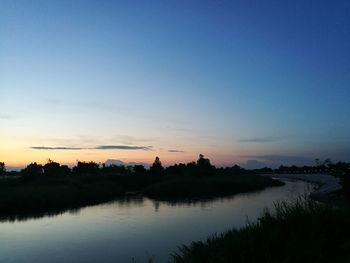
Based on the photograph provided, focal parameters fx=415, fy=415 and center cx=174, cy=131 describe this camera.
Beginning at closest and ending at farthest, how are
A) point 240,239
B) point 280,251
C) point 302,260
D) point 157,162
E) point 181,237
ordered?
point 302,260 < point 280,251 < point 240,239 < point 181,237 < point 157,162

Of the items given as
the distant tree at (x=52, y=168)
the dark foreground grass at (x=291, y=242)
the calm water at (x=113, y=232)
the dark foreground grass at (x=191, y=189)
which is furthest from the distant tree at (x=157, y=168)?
the dark foreground grass at (x=291, y=242)

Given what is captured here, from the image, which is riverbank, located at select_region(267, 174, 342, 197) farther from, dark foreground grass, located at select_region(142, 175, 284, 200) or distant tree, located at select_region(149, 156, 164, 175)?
distant tree, located at select_region(149, 156, 164, 175)

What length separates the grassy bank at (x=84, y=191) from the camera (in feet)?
134

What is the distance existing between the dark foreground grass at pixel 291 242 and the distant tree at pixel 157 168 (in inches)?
3326

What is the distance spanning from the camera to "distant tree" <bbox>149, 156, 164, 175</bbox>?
9871 cm

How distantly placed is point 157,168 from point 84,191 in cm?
5424

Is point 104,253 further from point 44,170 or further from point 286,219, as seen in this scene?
point 44,170

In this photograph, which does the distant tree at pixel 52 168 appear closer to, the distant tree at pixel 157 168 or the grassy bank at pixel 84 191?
the distant tree at pixel 157 168

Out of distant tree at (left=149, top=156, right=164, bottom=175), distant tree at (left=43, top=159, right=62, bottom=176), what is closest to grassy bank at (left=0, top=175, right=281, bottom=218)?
distant tree at (left=149, top=156, right=164, bottom=175)

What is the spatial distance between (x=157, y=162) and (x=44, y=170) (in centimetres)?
3082

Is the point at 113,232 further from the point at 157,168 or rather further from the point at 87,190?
the point at 157,168

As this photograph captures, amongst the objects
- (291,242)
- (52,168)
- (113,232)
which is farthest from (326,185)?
(52,168)

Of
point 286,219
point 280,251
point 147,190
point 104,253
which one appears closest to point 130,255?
point 104,253

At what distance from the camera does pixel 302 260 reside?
353 inches
